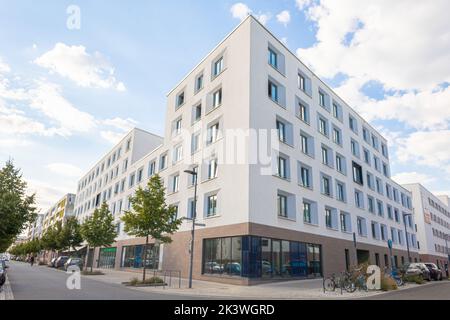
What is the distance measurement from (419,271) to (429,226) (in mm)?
44923

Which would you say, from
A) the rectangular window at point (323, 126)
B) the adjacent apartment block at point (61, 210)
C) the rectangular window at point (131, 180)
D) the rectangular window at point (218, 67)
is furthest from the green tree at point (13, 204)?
the adjacent apartment block at point (61, 210)

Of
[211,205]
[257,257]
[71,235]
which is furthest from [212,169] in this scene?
[71,235]

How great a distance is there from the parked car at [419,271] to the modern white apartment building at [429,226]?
3693cm

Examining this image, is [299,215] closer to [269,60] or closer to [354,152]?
[269,60]

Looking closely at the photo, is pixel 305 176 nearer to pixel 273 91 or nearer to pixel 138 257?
pixel 273 91

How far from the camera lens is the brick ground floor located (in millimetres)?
20172

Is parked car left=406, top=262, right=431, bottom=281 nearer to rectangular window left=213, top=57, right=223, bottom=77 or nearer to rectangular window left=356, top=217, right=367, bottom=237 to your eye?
rectangular window left=356, top=217, right=367, bottom=237

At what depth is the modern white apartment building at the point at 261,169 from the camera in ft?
70.8

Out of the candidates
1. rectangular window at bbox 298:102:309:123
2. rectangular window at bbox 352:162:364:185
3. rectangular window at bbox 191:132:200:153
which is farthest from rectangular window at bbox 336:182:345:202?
rectangular window at bbox 191:132:200:153

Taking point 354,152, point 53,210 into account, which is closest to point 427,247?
point 354,152

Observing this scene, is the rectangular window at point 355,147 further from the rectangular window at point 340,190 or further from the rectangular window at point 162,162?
the rectangular window at point 162,162

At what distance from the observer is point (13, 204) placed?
1909cm

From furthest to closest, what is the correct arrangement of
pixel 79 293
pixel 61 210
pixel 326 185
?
pixel 61 210, pixel 326 185, pixel 79 293

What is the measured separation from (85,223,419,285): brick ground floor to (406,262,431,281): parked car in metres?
5.03
